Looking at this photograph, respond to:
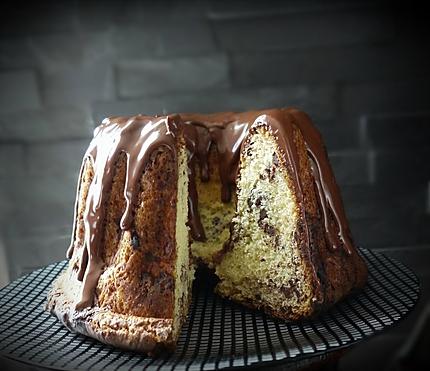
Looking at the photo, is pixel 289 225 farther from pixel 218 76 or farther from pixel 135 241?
pixel 218 76

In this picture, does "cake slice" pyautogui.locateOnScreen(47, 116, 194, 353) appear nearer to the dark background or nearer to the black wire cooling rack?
the black wire cooling rack

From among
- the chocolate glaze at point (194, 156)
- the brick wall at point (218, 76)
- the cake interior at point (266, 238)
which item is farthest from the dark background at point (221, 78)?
the cake interior at point (266, 238)

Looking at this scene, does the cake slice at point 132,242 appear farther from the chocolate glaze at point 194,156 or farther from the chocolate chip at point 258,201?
the chocolate chip at point 258,201

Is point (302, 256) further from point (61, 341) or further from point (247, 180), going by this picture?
point (61, 341)

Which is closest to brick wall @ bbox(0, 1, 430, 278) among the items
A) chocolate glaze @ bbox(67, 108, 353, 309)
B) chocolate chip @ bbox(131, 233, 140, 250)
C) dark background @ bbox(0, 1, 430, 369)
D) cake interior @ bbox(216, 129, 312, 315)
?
dark background @ bbox(0, 1, 430, 369)

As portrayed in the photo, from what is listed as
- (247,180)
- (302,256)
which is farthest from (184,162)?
(302,256)

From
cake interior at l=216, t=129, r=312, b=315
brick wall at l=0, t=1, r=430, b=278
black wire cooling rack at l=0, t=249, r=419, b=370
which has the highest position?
brick wall at l=0, t=1, r=430, b=278

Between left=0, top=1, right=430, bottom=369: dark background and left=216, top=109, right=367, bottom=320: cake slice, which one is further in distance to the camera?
left=0, top=1, right=430, bottom=369: dark background
